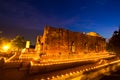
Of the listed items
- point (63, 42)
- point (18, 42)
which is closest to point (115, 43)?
point (63, 42)

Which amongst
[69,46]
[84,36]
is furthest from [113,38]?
[69,46]

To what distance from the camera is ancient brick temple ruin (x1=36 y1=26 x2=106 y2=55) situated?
20641 mm

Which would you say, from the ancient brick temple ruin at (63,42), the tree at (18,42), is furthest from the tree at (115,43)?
the tree at (18,42)

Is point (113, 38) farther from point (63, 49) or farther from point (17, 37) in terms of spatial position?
point (17, 37)

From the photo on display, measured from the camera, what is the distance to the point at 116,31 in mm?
39656

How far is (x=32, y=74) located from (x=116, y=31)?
33.9 m

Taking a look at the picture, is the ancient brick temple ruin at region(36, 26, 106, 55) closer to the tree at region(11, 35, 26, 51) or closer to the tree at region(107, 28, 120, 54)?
the tree at region(107, 28, 120, 54)

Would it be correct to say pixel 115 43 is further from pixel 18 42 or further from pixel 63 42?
pixel 18 42

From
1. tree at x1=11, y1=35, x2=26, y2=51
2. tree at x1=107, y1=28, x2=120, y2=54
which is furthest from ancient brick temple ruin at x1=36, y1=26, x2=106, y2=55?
tree at x1=11, y1=35, x2=26, y2=51

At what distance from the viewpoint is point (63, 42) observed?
74.5ft

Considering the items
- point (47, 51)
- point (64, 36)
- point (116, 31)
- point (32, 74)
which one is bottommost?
point (32, 74)

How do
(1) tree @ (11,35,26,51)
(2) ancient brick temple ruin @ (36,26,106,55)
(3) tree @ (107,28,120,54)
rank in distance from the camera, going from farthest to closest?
(1) tree @ (11,35,26,51), (3) tree @ (107,28,120,54), (2) ancient brick temple ruin @ (36,26,106,55)

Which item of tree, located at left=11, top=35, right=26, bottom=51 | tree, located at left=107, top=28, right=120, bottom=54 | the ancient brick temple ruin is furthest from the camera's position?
tree, located at left=11, top=35, right=26, bottom=51

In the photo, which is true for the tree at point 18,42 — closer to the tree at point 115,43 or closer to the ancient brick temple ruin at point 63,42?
the ancient brick temple ruin at point 63,42
